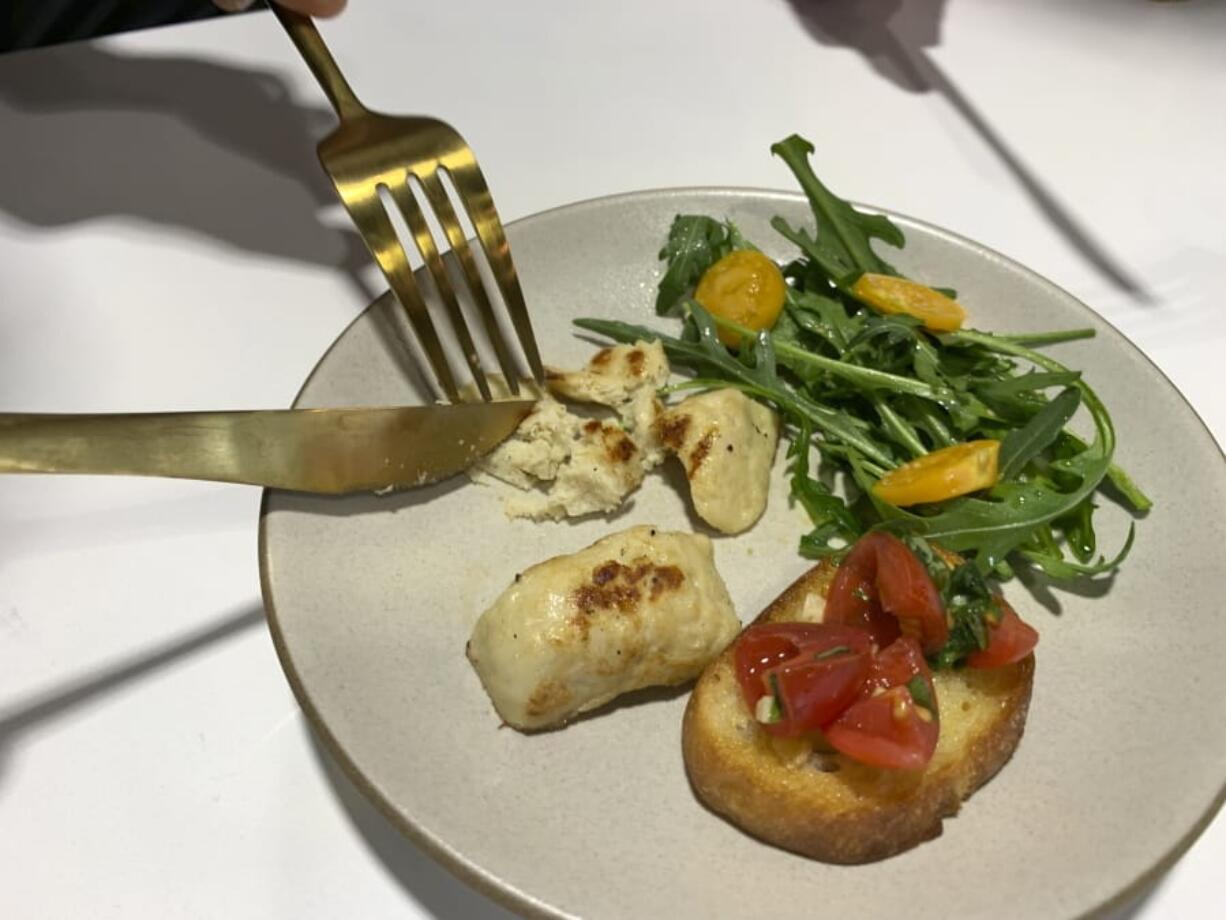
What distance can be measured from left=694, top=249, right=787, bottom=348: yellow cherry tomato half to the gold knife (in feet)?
1.54

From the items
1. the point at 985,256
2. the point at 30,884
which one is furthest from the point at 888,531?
the point at 30,884

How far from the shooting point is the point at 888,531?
69.3 inches

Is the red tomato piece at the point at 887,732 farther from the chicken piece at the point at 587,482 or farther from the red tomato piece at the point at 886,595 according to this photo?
the chicken piece at the point at 587,482

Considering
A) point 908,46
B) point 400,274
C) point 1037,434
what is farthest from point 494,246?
point 908,46

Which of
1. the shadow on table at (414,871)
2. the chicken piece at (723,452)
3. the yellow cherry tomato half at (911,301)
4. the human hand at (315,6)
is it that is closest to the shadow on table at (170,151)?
the human hand at (315,6)

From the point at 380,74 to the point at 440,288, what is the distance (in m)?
1.36

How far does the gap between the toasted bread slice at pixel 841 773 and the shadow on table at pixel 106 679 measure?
0.83 m

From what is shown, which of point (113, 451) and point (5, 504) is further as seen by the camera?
point (5, 504)

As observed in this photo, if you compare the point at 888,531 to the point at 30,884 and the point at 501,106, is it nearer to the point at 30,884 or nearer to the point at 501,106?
the point at 30,884

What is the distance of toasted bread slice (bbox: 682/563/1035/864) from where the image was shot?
1442 millimetres

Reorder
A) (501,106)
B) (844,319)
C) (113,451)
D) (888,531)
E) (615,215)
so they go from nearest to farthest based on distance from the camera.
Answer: (113,451), (888,531), (844,319), (615,215), (501,106)

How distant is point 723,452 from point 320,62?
3.84 feet

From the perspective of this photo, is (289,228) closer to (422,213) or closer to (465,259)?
(422,213)

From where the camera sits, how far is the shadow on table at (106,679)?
1681 mm
